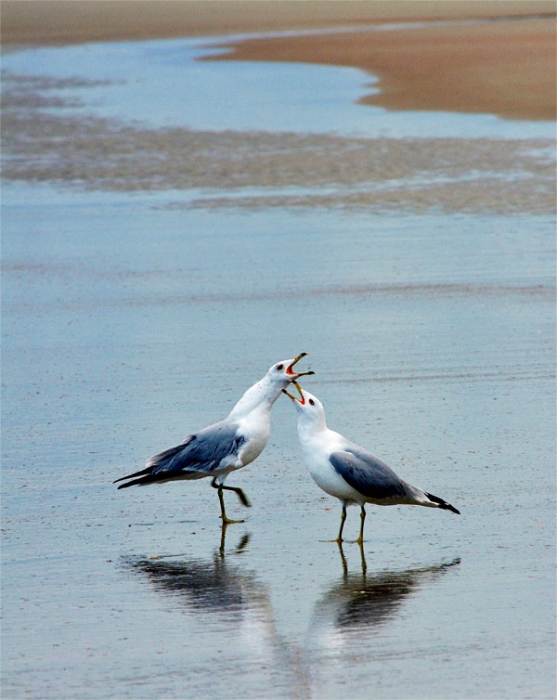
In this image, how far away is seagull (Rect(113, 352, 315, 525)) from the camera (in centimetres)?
715

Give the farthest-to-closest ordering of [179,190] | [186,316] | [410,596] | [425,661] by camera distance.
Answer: [179,190]
[186,316]
[410,596]
[425,661]

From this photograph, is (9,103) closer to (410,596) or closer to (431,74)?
(431,74)

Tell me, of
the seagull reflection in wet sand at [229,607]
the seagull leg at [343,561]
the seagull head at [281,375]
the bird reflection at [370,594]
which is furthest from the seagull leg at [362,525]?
the seagull head at [281,375]

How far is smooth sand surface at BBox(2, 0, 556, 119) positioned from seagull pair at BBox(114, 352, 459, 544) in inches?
692

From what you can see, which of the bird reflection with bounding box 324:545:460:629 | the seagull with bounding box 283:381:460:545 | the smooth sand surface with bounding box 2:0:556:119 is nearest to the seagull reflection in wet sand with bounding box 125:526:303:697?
the bird reflection with bounding box 324:545:460:629

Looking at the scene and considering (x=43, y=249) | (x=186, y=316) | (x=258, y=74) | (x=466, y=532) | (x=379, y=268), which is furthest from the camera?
(x=258, y=74)

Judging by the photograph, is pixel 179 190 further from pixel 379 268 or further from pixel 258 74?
pixel 258 74

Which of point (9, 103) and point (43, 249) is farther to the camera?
point (9, 103)

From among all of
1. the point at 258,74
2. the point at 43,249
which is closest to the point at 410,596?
the point at 43,249

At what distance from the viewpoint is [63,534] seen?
6906mm

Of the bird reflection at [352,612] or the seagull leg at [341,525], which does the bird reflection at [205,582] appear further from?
the seagull leg at [341,525]

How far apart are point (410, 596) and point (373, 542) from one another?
2.60 feet

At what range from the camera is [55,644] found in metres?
5.60

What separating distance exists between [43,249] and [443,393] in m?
7.58
